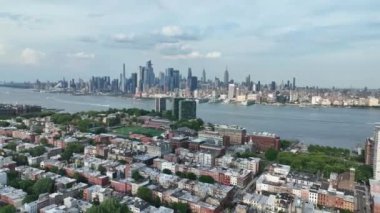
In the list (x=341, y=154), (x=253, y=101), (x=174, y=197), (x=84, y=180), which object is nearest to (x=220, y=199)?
(x=174, y=197)

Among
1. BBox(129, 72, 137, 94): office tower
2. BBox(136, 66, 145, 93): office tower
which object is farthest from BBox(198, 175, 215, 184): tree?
BBox(129, 72, 137, 94): office tower

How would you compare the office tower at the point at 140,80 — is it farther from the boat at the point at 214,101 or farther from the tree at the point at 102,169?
the tree at the point at 102,169

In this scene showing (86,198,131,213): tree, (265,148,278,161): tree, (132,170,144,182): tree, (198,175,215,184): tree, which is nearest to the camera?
(86,198,131,213): tree

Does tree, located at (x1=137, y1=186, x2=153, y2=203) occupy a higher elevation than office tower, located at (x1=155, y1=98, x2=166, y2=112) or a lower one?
lower

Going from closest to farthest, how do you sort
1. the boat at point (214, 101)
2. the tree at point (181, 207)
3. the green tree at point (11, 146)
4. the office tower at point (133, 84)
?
the tree at point (181, 207)
the green tree at point (11, 146)
the boat at point (214, 101)
the office tower at point (133, 84)

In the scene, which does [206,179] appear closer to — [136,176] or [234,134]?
[136,176]

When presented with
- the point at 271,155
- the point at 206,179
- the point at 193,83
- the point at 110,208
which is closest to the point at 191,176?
the point at 206,179

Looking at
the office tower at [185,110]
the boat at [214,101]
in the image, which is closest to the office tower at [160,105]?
the office tower at [185,110]

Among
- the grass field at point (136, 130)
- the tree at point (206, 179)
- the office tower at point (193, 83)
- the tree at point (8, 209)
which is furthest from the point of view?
the office tower at point (193, 83)

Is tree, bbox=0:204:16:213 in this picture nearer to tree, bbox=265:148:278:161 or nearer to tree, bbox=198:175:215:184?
tree, bbox=198:175:215:184
